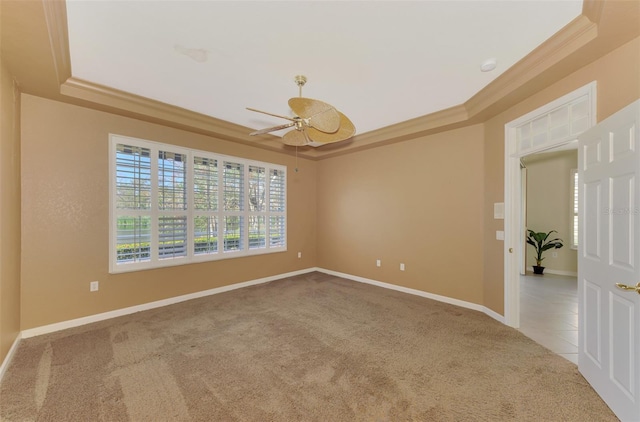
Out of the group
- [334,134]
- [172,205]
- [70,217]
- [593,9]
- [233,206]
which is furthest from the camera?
[233,206]

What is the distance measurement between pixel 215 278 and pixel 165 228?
1174mm

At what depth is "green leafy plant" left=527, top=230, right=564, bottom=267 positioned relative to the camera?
A: 5.78 metres

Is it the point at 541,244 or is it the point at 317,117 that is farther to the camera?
the point at 541,244

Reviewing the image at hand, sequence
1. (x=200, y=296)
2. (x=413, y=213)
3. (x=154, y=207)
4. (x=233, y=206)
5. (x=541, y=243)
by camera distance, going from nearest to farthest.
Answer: (x=154, y=207) < (x=200, y=296) < (x=413, y=213) < (x=233, y=206) < (x=541, y=243)

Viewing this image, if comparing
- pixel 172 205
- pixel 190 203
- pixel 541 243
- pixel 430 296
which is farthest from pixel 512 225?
pixel 172 205

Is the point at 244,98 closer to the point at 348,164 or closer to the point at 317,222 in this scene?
the point at 348,164

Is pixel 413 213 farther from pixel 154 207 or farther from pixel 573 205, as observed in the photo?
pixel 573 205

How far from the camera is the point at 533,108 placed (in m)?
2.80

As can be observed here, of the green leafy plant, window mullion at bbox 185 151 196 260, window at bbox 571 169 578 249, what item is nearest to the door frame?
the green leafy plant

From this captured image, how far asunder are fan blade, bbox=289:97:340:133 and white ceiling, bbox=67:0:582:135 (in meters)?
0.50

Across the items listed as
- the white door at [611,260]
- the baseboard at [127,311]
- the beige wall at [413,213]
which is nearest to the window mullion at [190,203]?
the baseboard at [127,311]

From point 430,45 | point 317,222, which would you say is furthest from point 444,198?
point 317,222

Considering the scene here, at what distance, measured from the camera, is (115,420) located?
1.66 meters

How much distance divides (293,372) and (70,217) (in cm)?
322
